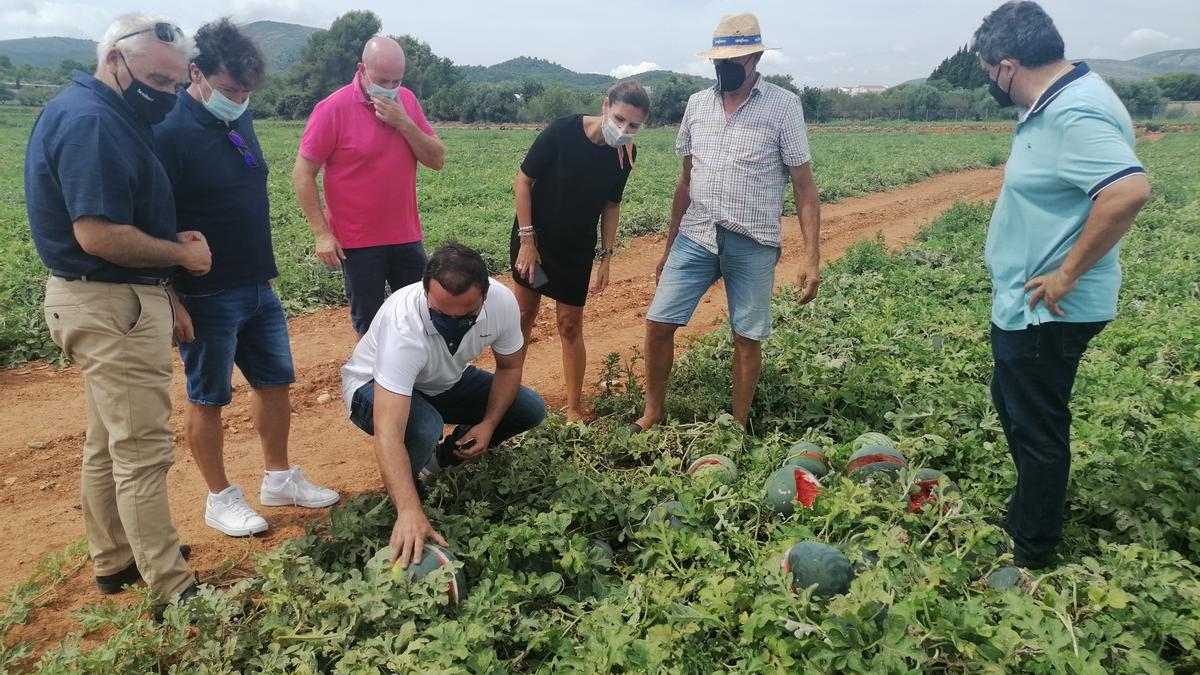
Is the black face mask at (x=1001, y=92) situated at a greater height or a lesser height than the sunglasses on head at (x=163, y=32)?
lesser

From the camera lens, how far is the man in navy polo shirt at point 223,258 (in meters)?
3.17

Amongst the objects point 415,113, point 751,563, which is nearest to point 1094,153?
point 751,563

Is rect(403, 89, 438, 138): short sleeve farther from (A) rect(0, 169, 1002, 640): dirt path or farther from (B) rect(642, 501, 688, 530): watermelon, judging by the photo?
(B) rect(642, 501, 688, 530): watermelon

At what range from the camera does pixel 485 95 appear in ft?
180

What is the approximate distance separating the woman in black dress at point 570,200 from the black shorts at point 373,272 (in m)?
0.60

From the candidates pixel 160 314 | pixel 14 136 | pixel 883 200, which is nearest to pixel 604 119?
pixel 160 314

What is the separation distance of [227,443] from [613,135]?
2927mm

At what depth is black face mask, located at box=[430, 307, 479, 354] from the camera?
122 inches

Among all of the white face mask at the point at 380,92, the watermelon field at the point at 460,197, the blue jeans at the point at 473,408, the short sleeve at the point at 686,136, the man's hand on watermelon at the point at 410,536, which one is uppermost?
the white face mask at the point at 380,92

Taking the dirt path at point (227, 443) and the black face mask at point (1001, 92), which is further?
the dirt path at point (227, 443)

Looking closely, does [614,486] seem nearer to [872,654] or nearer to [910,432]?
[872,654]

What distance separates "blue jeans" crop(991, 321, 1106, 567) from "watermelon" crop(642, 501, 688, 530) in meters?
1.29

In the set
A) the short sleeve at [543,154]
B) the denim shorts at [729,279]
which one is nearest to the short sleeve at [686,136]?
the denim shorts at [729,279]

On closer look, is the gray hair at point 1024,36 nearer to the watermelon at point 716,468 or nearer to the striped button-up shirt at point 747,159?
the striped button-up shirt at point 747,159
